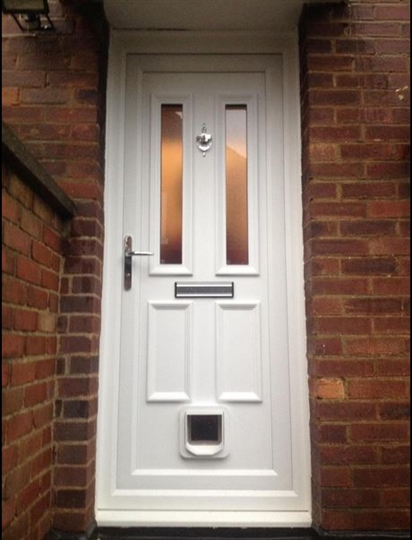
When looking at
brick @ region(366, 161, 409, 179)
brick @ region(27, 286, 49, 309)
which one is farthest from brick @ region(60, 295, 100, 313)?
brick @ region(366, 161, 409, 179)

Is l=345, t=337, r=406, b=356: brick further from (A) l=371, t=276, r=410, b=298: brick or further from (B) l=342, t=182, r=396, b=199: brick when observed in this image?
(B) l=342, t=182, r=396, b=199: brick

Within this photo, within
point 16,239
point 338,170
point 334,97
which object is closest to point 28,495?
point 16,239

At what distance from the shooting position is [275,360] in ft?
7.04

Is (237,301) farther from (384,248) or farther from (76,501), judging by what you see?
(76,501)

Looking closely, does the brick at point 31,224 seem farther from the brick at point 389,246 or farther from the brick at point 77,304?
the brick at point 389,246

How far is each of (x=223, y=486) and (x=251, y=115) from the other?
5.58ft

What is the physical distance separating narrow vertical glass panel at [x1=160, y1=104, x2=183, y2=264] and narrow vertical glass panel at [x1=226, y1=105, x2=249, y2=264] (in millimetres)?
225

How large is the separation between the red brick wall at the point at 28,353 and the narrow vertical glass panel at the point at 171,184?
1.62ft

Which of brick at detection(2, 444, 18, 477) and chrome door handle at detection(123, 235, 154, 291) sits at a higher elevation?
chrome door handle at detection(123, 235, 154, 291)

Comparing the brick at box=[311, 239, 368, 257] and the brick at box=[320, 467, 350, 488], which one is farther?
the brick at box=[311, 239, 368, 257]

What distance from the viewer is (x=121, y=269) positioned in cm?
219

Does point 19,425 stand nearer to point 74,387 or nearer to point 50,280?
point 74,387

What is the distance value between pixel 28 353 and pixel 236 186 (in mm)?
1190

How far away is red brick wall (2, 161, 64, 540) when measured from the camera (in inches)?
59.7
